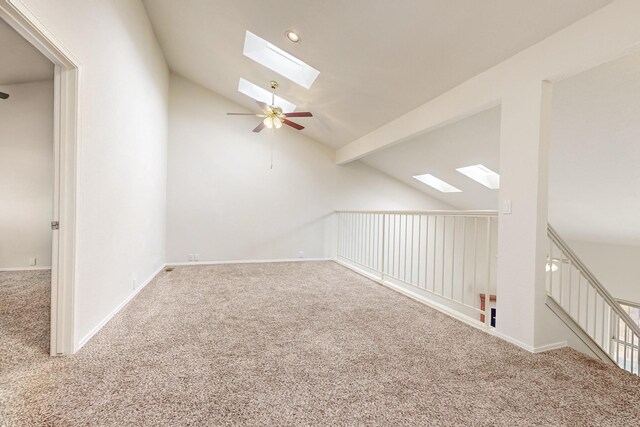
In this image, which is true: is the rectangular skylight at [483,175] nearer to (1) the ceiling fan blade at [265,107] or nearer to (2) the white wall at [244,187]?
(2) the white wall at [244,187]

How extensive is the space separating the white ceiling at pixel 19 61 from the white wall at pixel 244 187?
1.73 m

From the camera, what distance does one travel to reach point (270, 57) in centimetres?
398

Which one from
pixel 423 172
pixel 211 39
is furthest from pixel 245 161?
pixel 423 172

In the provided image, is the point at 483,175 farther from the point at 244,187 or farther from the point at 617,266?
the point at 244,187

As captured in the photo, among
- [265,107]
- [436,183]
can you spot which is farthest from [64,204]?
[436,183]

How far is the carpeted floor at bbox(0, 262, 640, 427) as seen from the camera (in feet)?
4.78

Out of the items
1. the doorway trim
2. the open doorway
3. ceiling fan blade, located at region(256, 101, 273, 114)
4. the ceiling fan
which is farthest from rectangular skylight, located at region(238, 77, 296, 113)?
the doorway trim

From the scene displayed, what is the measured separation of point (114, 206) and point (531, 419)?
3.53 meters

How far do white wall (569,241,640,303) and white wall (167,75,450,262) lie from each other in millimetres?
4317

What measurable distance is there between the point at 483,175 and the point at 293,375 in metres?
4.65

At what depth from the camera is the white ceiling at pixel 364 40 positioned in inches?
84.0

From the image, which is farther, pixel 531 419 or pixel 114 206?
pixel 114 206

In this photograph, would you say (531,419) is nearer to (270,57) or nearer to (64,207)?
(64,207)

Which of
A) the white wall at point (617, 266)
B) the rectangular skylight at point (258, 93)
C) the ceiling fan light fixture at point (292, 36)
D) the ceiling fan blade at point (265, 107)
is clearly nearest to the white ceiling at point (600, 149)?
the white wall at point (617, 266)
